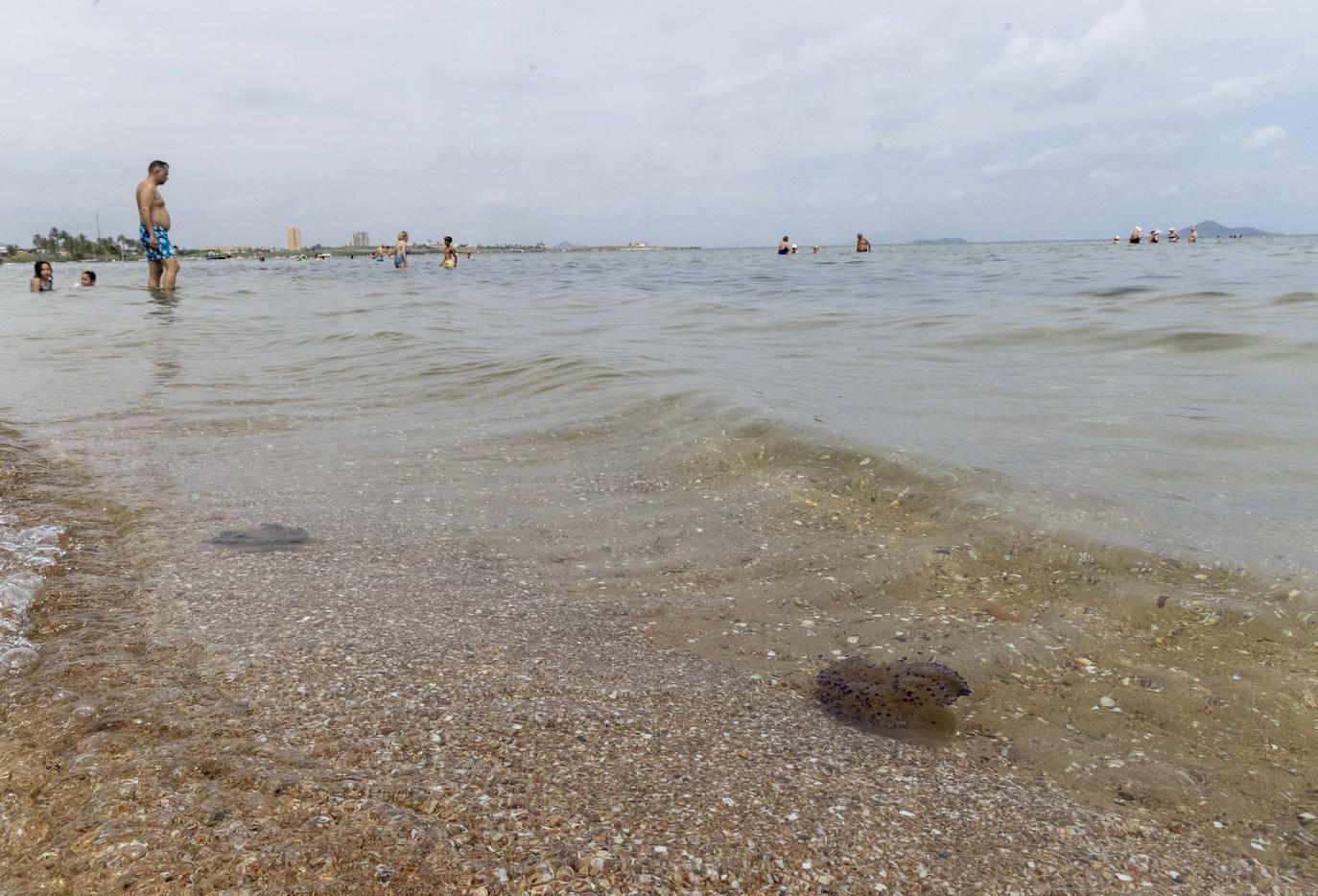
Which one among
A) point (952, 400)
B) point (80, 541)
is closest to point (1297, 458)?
point (952, 400)

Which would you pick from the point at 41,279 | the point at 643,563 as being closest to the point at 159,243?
the point at 41,279

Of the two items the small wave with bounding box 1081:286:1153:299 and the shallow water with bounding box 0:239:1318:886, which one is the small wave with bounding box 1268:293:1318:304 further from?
the shallow water with bounding box 0:239:1318:886

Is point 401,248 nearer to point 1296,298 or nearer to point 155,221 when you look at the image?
point 155,221

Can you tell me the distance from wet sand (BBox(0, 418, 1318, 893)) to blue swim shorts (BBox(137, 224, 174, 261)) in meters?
14.2

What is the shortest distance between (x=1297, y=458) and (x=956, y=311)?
8834 millimetres

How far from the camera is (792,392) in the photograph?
6.46m

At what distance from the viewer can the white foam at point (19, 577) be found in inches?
88.7

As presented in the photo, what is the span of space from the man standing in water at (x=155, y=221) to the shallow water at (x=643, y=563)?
8.03 metres

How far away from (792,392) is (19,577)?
5019 mm

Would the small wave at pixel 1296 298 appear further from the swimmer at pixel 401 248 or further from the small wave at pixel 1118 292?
the swimmer at pixel 401 248

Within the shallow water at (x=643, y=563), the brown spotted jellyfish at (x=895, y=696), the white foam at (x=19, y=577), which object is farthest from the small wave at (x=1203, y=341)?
the white foam at (x=19, y=577)

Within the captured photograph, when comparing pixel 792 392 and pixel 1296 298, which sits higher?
pixel 1296 298

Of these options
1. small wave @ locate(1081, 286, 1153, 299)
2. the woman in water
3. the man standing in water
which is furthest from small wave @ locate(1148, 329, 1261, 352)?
the woman in water

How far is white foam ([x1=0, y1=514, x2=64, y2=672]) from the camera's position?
2254 millimetres
